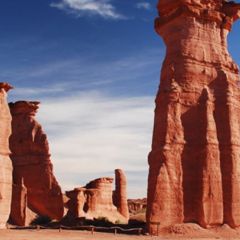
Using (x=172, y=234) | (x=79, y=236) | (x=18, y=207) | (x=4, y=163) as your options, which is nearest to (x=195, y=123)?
(x=172, y=234)

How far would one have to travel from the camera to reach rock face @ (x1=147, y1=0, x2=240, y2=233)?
35719 millimetres

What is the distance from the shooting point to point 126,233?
37.7 meters

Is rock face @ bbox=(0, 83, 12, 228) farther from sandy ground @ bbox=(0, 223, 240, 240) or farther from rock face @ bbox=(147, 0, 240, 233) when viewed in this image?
rock face @ bbox=(147, 0, 240, 233)

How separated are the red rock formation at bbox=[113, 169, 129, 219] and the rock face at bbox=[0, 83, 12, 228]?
1190 inches

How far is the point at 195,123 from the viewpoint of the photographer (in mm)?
37594

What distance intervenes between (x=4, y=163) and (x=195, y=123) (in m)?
14.3

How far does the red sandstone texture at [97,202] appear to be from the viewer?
5953 cm

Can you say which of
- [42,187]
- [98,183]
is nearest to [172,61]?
[42,187]

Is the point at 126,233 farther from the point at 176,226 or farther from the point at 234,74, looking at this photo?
the point at 234,74

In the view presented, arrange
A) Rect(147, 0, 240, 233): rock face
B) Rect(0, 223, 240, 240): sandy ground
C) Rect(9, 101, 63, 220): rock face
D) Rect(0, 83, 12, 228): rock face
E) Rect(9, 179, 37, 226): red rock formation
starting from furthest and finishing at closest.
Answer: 1. Rect(9, 101, 63, 220): rock face
2. Rect(9, 179, 37, 226): red rock formation
3. Rect(0, 83, 12, 228): rock face
4. Rect(147, 0, 240, 233): rock face
5. Rect(0, 223, 240, 240): sandy ground

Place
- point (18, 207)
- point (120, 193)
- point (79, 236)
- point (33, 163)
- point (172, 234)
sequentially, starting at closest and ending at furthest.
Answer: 1. point (79, 236)
2. point (172, 234)
3. point (18, 207)
4. point (33, 163)
5. point (120, 193)

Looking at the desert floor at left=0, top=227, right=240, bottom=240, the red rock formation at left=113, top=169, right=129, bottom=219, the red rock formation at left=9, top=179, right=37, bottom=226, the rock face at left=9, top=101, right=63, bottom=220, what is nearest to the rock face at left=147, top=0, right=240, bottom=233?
the desert floor at left=0, top=227, right=240, bottom=240

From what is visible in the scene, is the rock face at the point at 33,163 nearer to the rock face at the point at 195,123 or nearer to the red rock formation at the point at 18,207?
the red rock formation at the point at 18,207

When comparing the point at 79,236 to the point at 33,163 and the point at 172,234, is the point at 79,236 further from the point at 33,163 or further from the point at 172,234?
the point at 33,163
